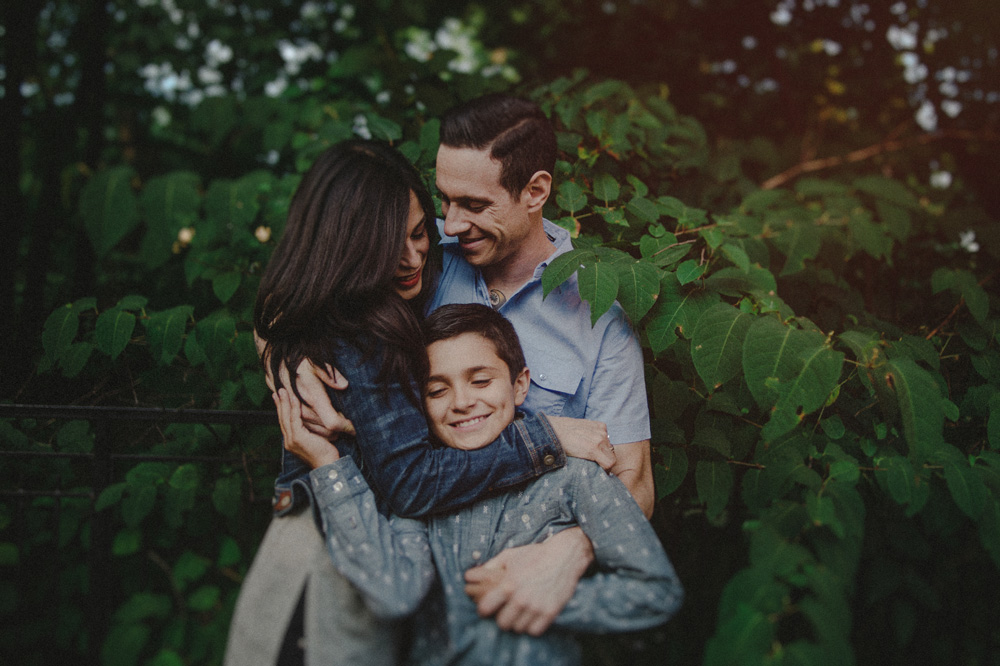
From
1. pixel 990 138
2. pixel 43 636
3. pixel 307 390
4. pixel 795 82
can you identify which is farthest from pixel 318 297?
pixel 990 138

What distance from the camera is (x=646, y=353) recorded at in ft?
7.14

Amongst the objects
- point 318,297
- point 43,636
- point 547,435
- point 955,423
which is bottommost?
point 43,636

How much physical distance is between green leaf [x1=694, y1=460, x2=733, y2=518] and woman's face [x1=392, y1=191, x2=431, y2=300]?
3.53 feet

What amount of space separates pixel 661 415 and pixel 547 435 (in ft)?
1.71

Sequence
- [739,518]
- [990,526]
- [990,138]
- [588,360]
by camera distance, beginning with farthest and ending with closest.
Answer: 1. [990,138]
2. [739,518]
3. [588,360]
4. [990,526]

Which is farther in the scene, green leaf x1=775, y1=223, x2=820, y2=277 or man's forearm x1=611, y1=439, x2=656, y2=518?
green leaf x1=775, y1=223, x2=820, y2=277

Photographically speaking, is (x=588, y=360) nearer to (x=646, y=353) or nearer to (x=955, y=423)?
(x=646, y=353)

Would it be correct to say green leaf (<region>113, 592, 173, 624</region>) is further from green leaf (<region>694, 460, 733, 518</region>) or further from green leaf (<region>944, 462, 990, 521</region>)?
green leaf (<region>944, 462, 990, 521</region>)

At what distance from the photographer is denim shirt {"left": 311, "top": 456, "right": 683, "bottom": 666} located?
4.59ft

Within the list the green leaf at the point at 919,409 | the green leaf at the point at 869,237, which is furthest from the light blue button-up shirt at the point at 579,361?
the green leaf at the point at 869,237

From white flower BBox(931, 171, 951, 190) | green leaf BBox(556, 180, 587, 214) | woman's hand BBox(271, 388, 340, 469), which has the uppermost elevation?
white flower BBox(931, 171, 951, 190)

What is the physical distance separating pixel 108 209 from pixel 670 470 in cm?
291

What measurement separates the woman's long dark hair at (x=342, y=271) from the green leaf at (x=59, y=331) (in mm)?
763

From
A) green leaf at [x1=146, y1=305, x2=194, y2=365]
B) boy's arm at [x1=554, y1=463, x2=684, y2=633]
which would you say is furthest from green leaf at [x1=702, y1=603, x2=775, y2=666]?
green leaf at [x1=146, y1=305, x2=194, y2=365]
